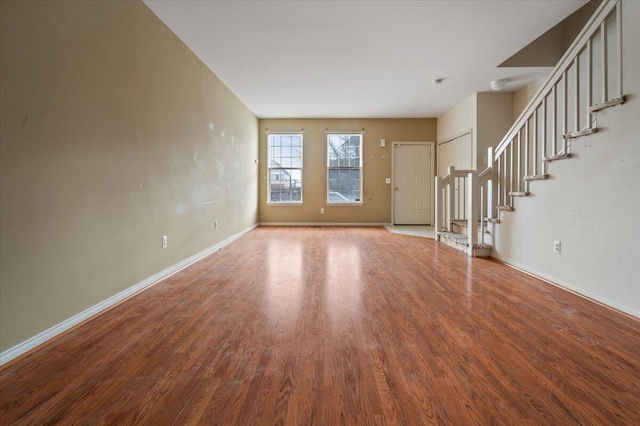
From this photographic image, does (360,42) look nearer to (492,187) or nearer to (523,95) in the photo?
(492,187)

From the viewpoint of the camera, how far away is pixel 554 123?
10.6 feet

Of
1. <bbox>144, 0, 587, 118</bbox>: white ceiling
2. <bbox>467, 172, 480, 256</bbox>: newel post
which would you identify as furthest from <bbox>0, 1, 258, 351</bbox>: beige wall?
<bbox>467, 172, 480, 256</bbox>: newel post

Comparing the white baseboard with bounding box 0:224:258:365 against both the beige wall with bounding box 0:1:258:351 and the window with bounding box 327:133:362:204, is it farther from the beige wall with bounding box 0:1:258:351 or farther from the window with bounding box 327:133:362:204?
the window with bounding box 327:133:362:204

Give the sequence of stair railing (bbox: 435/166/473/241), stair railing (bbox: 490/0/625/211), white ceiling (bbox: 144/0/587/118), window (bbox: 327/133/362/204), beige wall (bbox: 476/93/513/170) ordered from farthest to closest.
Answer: window (bbox: 327/133/362/204), beige wall (bbox: 476/93/513/170), stair railing (bbox: 435/166/473/241), white ceiling (bbox: 144/0/587/118), stair railing (bbox: 490/0/625/211)

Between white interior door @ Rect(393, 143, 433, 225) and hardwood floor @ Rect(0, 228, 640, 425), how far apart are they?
5.16 metres

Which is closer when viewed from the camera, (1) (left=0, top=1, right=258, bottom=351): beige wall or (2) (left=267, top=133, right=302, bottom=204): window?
(1) (left=0, top=1, right=258, bottom=351): beige wall

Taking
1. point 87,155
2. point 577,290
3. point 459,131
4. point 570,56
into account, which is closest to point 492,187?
point 570,56

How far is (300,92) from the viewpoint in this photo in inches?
234

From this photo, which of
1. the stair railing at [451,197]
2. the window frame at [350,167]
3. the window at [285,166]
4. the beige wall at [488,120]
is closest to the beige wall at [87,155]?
the stair railing at [451,197]

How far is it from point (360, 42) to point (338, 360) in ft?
11.8

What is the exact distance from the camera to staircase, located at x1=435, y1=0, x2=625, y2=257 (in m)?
2.69

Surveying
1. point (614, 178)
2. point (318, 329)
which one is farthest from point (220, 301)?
point (614, 178)

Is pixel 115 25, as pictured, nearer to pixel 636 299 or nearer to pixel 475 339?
pixel 475 339

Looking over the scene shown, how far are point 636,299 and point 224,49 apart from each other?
4708mm
